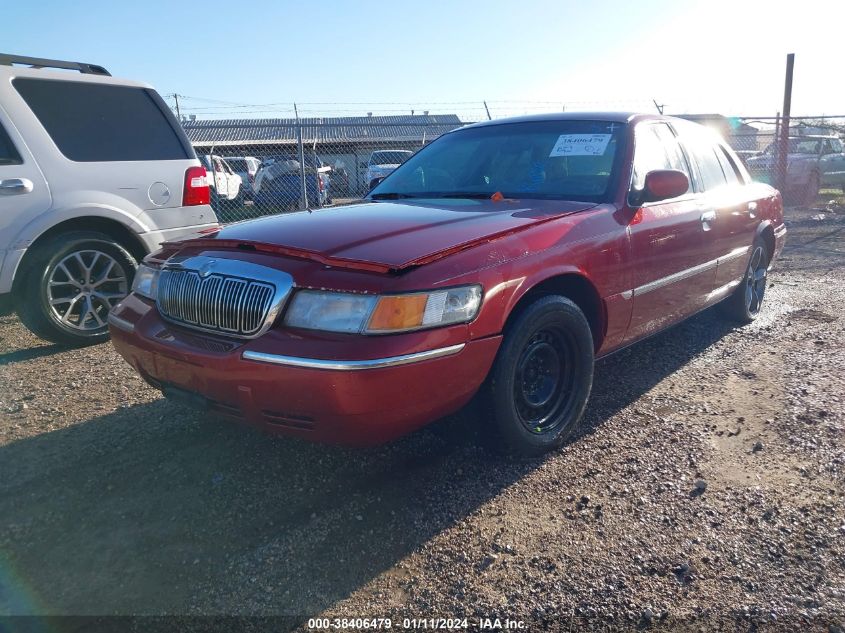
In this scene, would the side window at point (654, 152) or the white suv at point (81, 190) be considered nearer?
the side window at point (654, 152)

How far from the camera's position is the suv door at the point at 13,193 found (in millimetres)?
4523

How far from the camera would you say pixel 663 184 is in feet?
11.4

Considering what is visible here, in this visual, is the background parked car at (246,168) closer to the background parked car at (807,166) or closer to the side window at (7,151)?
the background parked car at (807,166)

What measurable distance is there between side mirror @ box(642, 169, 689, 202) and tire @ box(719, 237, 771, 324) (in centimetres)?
196

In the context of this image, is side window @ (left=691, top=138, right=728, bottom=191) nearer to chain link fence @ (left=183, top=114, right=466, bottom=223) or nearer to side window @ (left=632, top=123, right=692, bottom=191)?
side window @ (left=632, top=123, right=692, bottom=191)

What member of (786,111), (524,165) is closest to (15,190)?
(524,165)

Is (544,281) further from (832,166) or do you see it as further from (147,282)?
(832,166)

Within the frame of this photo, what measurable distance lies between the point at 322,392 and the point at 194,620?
2.69ft

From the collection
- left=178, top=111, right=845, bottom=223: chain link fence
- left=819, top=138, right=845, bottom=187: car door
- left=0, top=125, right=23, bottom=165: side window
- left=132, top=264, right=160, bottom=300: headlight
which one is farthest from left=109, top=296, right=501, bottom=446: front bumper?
left=819, top=138, right=845, bottom=187: car door


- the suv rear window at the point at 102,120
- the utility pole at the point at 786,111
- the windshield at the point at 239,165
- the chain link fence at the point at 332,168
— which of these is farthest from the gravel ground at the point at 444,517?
the windshield at the point at 239,165

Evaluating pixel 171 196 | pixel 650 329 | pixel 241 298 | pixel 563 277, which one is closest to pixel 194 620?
pixel 241 298

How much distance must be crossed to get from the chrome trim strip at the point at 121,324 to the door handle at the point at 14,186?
2.06m

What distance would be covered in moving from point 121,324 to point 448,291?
1.62m

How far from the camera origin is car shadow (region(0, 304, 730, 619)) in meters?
2.22
